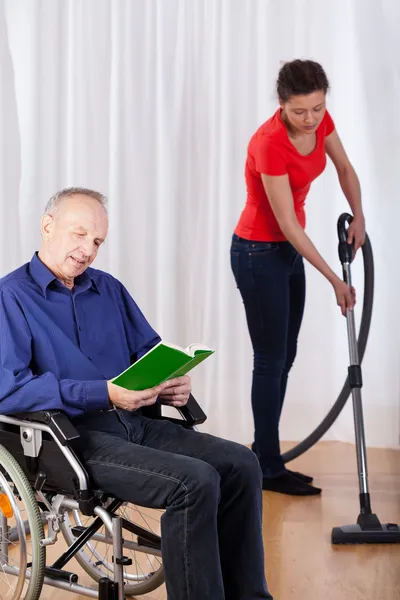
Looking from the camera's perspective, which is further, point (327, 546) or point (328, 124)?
point (328, 124)

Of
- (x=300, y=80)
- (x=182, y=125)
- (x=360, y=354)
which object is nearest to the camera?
(x=300, y=80)

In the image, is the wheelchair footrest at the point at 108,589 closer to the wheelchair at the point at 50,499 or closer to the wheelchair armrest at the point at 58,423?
the wheelchair at the point at 50,499

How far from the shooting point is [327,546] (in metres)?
2.66

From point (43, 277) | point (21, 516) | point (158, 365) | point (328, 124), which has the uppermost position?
point (328, 124)

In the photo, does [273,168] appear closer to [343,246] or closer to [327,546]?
[343,246]

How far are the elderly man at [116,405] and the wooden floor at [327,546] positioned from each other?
19.1 inches

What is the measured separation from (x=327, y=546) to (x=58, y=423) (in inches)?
45.9

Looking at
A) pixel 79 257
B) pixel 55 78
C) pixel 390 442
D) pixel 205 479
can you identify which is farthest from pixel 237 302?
pixel 205 479

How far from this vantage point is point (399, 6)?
367 cm

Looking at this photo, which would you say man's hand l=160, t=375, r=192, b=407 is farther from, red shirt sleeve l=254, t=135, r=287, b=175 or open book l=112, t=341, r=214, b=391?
red shirt sleeve l=254, t=135, r=287, b=175

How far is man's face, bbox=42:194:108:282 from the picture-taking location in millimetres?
2068

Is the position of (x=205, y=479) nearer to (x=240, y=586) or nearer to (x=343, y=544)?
(x=240, y=586)

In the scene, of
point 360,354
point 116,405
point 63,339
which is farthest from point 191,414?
point 360,354

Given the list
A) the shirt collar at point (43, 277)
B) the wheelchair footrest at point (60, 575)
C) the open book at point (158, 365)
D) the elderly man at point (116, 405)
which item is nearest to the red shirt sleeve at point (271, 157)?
the elderly man at point (116, 405)
